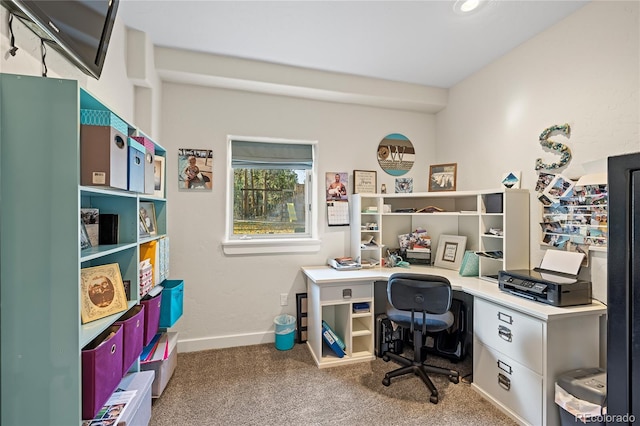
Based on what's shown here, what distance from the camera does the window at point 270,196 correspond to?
9.14ft

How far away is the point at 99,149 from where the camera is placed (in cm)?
113

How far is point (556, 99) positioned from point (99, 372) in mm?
3081

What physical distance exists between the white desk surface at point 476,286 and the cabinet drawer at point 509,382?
0.37 meters

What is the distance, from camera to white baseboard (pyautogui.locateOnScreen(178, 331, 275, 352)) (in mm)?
2605

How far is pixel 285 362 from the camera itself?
2.43 m

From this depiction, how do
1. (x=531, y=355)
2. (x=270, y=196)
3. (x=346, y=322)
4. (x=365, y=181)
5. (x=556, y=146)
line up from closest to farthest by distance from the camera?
1. (x=531, y=355)
2. (x=556, y=146)
3. (x=346, y=322)
4. (x=270, y=196)
5. (x=365, y=181)

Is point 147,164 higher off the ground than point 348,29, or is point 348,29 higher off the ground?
point 348,29

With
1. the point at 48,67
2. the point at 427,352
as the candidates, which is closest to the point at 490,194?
the point at 427,352

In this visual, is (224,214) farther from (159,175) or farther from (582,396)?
(582,396)

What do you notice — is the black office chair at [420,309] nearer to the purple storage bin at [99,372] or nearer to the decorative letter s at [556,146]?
the decorative letter s at [556,146]

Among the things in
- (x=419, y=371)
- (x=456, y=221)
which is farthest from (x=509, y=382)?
(x=456, y=221)

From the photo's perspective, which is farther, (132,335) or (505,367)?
(505,367)

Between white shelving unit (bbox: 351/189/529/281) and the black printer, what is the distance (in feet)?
1.01

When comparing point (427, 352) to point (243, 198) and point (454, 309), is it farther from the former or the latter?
point (243, 198)
